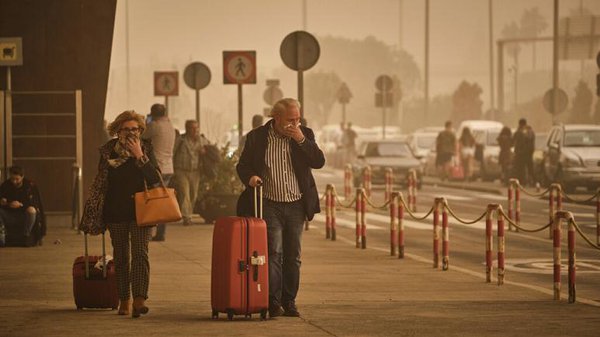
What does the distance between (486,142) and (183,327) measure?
41.2m

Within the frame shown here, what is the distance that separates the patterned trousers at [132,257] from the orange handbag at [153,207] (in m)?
0.18

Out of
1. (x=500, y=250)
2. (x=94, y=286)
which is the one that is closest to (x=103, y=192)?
(x=94, y=286)

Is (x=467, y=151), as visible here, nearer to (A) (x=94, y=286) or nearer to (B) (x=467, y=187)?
(B) (x=467, y=187)

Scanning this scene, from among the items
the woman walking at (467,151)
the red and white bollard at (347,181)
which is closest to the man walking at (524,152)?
the woman walking at (467,151)

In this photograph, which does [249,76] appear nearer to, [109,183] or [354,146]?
[109,183]

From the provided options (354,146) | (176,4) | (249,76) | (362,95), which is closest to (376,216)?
(249,76)

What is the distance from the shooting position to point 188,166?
26906 mm

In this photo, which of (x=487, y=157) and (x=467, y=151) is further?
(x=467, y=151)

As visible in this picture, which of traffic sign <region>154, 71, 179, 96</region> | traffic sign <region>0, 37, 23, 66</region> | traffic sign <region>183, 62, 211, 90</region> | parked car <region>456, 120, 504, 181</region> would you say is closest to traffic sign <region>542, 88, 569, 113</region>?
parked car <region>456, 120, 504, 181</region>

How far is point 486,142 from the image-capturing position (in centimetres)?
5381

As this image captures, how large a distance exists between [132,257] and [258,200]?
3.67 feet

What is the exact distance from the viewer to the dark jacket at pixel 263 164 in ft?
46.3

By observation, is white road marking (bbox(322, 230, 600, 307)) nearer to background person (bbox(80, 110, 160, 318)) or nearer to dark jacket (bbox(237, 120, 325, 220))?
dark jacket (bbox(237, 120, 325, 220))

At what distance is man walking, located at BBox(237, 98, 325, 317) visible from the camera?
554 inches
